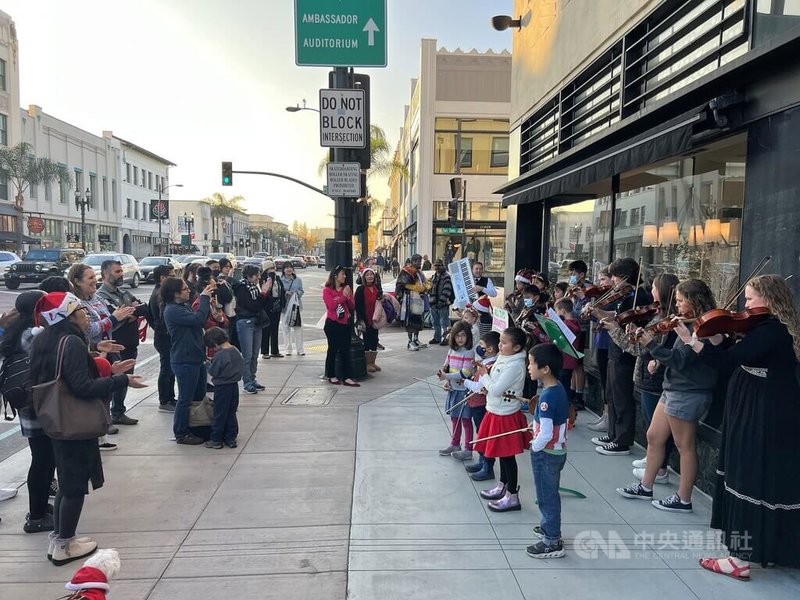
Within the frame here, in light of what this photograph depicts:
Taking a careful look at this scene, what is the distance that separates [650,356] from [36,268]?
93.2 feet

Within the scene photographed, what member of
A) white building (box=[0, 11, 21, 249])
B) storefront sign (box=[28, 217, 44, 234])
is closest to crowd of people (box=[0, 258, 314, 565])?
storefront sign (box=[28, 217, 44, 234])

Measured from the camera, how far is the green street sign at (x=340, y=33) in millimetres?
8125

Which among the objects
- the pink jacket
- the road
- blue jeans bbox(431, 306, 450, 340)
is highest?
the pink jacket

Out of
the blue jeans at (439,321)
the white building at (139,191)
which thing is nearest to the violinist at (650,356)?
the blue jeans at (439,321)

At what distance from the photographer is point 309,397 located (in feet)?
26.3

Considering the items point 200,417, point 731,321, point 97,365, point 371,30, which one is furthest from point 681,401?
point 371,30

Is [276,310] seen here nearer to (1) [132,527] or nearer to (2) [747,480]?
(1) [132,527]

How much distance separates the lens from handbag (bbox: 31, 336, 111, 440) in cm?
368

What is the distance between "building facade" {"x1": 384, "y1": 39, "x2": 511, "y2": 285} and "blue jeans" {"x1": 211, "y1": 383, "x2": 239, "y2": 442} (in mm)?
23480

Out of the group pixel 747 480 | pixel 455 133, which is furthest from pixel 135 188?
pixel 747 480

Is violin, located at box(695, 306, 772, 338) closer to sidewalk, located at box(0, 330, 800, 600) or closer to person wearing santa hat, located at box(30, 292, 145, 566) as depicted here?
sidewalk, located at box(0, 330, 800, 600)

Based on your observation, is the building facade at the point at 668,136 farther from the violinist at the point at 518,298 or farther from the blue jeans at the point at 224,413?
the blue jeans at the point at 224,413

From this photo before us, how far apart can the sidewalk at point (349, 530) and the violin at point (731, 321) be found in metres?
1.60

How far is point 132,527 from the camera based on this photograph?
4305 millimetres
